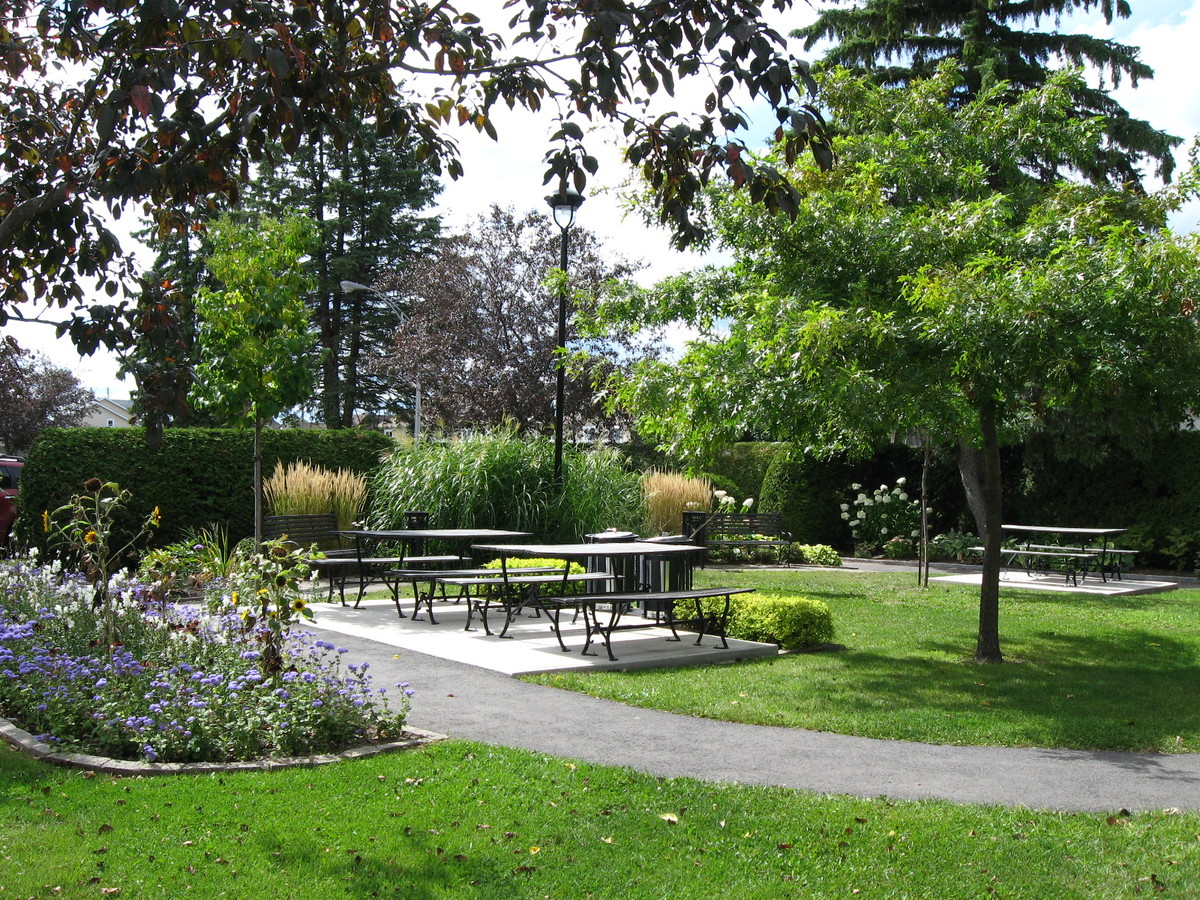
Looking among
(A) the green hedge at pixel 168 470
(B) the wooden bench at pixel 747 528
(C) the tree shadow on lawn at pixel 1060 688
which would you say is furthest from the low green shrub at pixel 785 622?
(A) the green hedge at pixel 168 470

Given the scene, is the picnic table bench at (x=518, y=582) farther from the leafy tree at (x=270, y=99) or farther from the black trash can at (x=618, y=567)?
the leafy tree at (x=270, y=99)

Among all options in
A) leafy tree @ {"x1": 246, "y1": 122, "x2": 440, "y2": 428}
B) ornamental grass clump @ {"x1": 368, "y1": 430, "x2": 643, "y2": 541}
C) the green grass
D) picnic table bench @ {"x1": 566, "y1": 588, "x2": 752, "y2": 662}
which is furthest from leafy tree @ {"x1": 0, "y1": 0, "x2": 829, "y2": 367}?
leafy tree @ {"x1": 246, "y1": 122, "x2": 440, "y2": 428}

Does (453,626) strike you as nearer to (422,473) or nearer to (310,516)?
(310,516)

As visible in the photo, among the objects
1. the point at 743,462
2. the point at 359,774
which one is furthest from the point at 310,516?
the point at 743,462

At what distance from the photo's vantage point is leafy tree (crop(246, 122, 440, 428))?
35.1 m

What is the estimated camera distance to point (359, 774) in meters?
4.85

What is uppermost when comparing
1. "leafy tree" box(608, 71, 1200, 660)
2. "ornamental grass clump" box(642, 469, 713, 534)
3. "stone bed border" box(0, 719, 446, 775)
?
"leafy tree" box(608, 71, 1200, 660)

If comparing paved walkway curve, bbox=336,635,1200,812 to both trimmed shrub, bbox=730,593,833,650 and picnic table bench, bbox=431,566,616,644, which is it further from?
trimmed shrub, bbox=730,593,833,650

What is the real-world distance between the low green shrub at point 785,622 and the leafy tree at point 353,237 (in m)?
27.1

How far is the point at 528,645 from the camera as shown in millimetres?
9008

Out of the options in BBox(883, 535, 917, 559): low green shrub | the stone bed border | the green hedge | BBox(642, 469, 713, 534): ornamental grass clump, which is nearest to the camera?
the stone bed border

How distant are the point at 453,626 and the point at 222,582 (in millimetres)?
2233

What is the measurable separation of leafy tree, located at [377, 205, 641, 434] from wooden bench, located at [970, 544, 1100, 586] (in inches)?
480

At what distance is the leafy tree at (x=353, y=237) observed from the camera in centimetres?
3512
